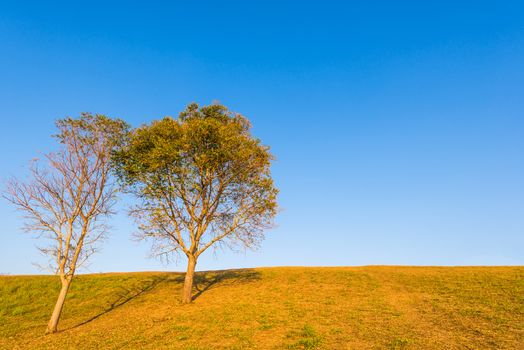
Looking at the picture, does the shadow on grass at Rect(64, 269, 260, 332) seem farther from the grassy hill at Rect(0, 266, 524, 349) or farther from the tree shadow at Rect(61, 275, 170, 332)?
the grassy hill at Rect(0, 266, 524, 349)

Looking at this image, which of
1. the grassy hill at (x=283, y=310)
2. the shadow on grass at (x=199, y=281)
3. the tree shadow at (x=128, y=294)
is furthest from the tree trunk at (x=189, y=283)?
the tree shadow at (x=128, y=294)

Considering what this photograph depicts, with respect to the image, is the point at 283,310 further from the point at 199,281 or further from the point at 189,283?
the point at 199,281

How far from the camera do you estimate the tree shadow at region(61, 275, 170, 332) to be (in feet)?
107

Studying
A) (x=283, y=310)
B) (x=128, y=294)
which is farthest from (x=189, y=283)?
(x=283, y=310)

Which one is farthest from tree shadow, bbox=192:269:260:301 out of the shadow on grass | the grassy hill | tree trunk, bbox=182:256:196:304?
tree trunk, bbox=182:256:196:304

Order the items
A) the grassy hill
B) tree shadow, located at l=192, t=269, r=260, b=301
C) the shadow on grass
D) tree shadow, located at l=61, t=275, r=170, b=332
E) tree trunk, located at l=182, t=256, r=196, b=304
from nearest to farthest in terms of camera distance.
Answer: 1. the grassy hill
2. tree shadow, located at l=61, t=275, r=170, b=332
3. tree trunk, located at l=182, t=256, r=196, b=304
4. the shadow on grass
5. tree shadow, located at l=192, t=269, r=260, b=301

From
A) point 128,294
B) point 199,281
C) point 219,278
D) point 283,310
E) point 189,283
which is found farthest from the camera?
point 219,278

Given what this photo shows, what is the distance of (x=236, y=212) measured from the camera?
1411 inches

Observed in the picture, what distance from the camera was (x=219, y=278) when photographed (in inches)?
1767

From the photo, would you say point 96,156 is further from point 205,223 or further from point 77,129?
point 205,223

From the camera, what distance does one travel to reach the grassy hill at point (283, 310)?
20.4m

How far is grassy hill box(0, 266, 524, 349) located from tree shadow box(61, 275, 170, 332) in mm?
129

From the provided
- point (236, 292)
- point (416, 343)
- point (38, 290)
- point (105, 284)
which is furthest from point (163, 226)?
point (416, 343)

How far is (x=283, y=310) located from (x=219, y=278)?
18954 mm
